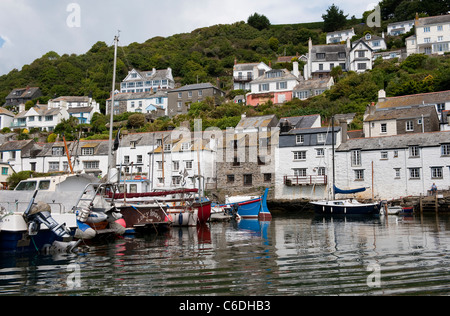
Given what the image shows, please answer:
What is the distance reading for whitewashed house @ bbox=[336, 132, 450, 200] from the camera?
42.0m

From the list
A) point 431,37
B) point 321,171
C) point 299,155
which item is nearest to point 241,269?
point 321,171

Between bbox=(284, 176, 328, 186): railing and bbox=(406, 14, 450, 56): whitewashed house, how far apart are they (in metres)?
51.6

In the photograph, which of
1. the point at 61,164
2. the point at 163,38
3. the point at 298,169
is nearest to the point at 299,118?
A: the point at 298,169

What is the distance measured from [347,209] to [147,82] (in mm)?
71742

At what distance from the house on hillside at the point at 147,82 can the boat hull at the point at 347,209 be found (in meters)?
65.2

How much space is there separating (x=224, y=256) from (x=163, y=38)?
149m

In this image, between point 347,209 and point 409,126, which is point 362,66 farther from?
point 347,209

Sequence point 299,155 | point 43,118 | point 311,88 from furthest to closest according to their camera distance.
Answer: point 43,118, point 311,88, point 299,155

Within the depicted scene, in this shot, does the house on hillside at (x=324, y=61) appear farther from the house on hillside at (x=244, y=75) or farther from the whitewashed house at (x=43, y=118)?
the whitewashed house at (x=43, y=118)

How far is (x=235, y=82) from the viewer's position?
90125 mm

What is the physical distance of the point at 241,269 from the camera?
12625mm

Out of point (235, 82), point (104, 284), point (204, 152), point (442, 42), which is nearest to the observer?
point (104, 284)

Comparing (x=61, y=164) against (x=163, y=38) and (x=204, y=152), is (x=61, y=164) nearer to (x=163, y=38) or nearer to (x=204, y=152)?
(x=204, y=152)

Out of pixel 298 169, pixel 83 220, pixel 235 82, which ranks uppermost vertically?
pixel 235 82
